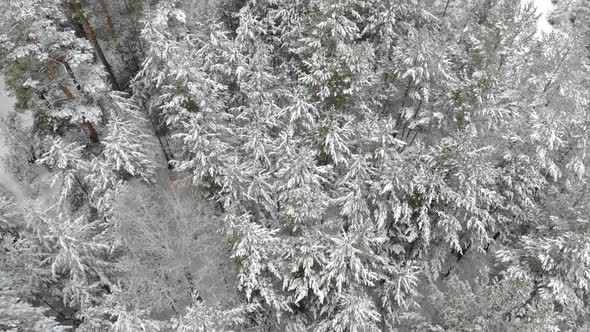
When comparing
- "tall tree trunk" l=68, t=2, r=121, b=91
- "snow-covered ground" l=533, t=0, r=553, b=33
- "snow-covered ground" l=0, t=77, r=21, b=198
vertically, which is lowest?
"snow-covered ground" l=0, t=77, r=21, b=198

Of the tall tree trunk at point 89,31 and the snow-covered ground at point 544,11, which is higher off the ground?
the snow-covered ground at point 544,11

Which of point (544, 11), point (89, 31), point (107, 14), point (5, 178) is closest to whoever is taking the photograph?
point (89, 31)

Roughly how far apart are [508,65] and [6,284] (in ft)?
91.8

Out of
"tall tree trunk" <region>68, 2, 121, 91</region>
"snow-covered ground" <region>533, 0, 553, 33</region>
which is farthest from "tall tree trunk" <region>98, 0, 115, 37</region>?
"snow-covered ground" <region>533, 0, 553, 33</region>

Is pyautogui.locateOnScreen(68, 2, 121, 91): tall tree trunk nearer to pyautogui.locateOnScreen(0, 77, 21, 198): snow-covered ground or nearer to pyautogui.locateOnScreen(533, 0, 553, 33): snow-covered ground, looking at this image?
pyautogui.locateOnScreen(0, 77, 21, 198): snow-covered ground

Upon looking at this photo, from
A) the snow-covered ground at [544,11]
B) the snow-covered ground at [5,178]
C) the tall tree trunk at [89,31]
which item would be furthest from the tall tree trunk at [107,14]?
the snow-covered ground at [544,11]

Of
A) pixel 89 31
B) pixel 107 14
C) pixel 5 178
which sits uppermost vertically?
pixel 107 14

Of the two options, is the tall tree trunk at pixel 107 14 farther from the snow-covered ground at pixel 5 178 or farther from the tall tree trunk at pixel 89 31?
the snow-covered ground at pixel 5 178

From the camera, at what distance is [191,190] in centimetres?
2141

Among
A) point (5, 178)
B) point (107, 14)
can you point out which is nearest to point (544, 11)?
point (107, 14)

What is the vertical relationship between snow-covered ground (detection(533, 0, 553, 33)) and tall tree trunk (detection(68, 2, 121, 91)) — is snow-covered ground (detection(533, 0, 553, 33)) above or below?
above

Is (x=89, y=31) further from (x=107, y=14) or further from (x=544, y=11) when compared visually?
(x=544, y=11)

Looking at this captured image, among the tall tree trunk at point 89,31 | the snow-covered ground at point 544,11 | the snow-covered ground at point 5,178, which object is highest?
the snow-covered ground at point 544,11

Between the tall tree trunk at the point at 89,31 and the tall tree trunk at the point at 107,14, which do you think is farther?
the tall tree trunk at the point at 107,14
